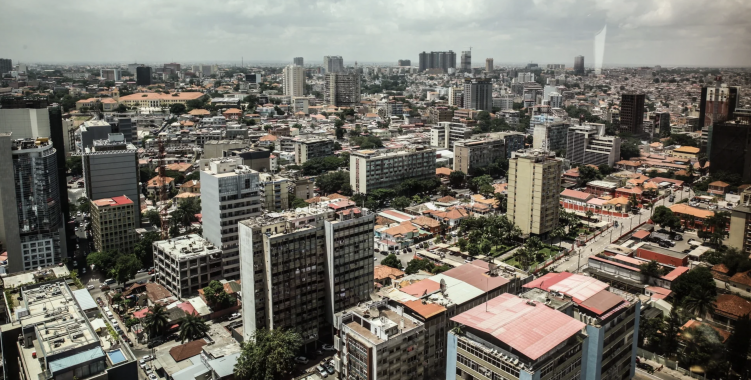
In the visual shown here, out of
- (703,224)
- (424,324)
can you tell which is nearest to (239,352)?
(424,324)

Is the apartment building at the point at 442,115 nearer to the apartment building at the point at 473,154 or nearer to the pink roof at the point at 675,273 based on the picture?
the apartment building at the point at 473,154

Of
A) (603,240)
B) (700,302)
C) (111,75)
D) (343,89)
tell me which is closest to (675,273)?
(700,302)

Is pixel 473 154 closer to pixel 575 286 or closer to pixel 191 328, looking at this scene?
pixel 575 286

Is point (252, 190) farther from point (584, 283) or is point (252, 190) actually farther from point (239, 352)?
point (584, 283)

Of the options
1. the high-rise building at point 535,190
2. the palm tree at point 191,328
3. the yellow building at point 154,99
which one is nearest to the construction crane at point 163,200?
the palm tree at point 191,328

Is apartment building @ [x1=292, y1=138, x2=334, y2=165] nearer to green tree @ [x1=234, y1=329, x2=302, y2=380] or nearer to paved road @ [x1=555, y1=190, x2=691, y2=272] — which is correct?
paved road @ [x1=555, y1=190, x2=691, y2=272]

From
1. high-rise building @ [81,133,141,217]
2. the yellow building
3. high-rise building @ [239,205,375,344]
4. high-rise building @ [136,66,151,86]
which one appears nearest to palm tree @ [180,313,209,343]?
high-rise building @ [239,205,375,344]
